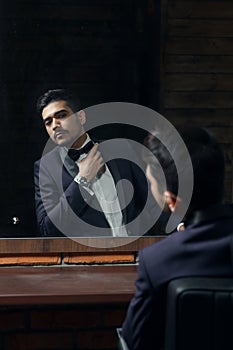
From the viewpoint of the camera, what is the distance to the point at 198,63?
321 centimetres

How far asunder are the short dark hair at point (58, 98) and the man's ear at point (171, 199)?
1.22 meters

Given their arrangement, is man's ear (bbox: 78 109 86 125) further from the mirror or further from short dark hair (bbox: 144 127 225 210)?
short dark hair (bbox: 144 127 225 210)

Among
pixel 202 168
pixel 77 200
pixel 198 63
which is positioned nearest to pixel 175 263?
pixel 202 168

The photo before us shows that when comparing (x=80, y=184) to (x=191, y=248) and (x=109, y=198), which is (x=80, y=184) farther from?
(x=191, y=248)

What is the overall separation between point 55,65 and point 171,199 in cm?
131

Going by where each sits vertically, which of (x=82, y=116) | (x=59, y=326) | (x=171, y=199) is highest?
(x=82, y=116)

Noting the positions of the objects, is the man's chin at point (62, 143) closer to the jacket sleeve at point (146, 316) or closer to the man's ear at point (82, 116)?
the man's ear at point (82, 116)

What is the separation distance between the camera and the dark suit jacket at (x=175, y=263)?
1905 mm

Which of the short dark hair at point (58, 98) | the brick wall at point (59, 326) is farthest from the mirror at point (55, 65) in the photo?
the brick wall at point (59, 326)

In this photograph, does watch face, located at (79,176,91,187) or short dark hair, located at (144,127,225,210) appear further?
watch face, located at (79,176,91,187)

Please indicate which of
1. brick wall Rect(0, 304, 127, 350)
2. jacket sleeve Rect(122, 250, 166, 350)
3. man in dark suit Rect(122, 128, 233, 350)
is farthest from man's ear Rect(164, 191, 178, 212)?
brick wall Rect(0, 304, 127, 350)

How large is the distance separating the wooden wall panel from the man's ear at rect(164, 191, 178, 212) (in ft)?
4.01

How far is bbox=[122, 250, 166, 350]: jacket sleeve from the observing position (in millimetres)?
1918

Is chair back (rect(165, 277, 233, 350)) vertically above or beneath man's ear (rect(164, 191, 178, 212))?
beneath
